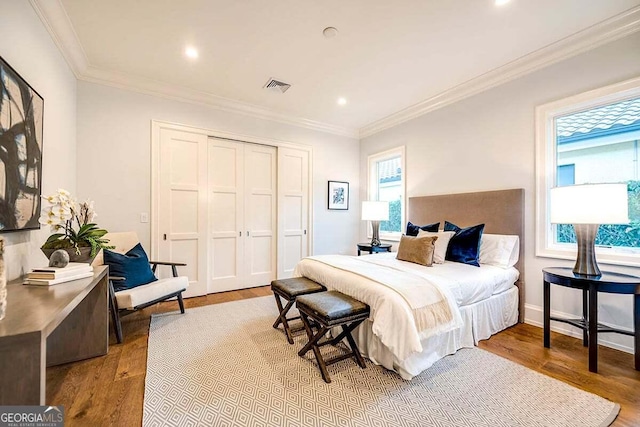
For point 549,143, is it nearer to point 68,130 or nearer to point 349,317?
point 349,317

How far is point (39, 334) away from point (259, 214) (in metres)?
3.43

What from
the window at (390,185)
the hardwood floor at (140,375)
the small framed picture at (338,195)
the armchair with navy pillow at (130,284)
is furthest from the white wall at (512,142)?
the armchair with navy pillow at (130,284)

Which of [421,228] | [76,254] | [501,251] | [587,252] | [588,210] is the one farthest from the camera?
[421,228]

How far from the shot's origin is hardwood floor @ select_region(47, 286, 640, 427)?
156 cm

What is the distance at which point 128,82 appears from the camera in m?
3.28

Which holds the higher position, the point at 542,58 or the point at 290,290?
the point at 542,58

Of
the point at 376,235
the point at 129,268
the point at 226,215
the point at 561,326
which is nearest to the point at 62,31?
the point at 129,268

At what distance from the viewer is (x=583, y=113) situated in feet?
8.50

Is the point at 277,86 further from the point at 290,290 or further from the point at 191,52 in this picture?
the point at 290,290

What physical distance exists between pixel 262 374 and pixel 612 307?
2997 mm

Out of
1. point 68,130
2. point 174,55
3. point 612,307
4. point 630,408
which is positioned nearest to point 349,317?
point 630,408

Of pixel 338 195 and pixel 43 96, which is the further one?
pixel 338 195

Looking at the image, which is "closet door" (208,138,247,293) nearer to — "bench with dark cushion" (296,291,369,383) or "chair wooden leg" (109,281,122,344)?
"chair wooden leg" (109,281,122,344)

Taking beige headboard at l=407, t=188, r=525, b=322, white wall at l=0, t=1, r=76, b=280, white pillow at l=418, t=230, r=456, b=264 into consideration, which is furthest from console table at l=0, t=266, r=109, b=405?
beige headboard at l=407, t=188, r=525, b=322
